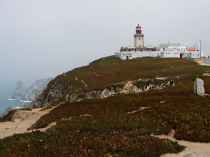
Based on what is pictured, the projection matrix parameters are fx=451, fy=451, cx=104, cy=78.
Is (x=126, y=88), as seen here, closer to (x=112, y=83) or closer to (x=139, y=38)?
(x=112, y=83)

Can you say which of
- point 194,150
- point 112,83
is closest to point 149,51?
point 112,83

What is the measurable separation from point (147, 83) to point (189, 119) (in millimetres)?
39436

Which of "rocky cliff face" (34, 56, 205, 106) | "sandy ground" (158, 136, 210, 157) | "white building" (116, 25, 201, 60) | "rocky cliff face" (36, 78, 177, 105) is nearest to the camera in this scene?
"sandy ground" (158, 136, 210, 157)

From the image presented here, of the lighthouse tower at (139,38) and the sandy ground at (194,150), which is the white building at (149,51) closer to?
the lighthouse tower at (139,38)

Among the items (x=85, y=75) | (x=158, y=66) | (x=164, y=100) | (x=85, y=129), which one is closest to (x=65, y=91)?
(x=85, y=75)

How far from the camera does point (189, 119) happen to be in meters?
30.6

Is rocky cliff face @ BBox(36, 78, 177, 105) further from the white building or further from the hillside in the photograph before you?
the white building

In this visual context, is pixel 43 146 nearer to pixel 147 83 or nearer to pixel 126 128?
pixel 126 128

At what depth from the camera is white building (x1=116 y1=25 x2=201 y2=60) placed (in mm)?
137000

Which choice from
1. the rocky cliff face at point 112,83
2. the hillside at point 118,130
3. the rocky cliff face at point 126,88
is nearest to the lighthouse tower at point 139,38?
the rocky cliff face at point 112,83

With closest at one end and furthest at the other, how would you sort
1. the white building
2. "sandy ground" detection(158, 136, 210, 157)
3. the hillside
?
"sandy ground" detection(158, 136, 210, 157) → the hillside → the white building

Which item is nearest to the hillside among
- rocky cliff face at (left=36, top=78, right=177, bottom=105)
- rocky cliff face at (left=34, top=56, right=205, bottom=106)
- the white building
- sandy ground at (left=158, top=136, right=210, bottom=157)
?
sandy ground at (left=158, top=136, right=210, bottom=157)

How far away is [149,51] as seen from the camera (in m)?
139

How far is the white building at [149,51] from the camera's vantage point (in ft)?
449
